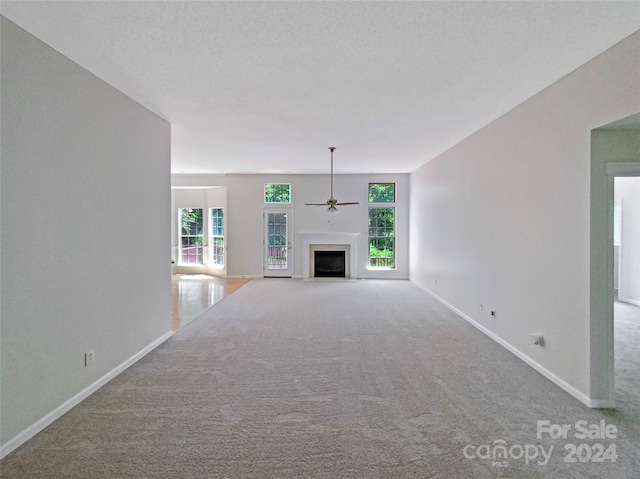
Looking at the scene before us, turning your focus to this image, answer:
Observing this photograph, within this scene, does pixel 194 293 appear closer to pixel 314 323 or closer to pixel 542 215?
pixel 314 323

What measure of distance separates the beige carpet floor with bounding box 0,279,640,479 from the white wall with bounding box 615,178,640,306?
12.2ft

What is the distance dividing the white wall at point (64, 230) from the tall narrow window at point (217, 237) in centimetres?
586

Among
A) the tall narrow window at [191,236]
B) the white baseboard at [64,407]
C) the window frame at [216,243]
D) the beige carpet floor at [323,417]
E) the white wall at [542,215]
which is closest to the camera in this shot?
the beige carpet floor at [323,417]

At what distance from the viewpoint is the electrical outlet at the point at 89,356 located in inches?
108

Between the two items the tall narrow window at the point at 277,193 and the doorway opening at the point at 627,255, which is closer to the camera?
the doorway opening at the point at 627,255

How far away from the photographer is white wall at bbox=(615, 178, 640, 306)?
5.64 meters

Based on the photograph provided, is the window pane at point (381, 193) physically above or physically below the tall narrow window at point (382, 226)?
above

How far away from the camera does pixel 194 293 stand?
23.1 ft

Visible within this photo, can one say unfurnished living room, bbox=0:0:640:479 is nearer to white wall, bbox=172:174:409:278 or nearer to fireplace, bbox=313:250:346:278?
white wall, bbox=172:174:409:278

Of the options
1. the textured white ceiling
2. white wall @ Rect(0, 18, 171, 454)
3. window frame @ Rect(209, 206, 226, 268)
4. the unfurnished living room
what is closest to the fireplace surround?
window frame @ Rect(209, 206, 226, 268)

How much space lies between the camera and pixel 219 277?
9242 mm

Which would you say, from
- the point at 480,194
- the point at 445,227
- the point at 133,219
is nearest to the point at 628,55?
the point at 480,194

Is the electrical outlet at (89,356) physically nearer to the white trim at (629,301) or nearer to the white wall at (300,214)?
the white wall at (300,214)

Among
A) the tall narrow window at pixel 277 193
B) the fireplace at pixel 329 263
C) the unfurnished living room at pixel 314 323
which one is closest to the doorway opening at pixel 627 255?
the unfurnished living room at pixel 314 323
